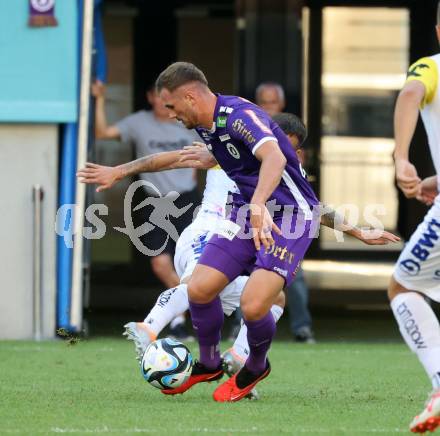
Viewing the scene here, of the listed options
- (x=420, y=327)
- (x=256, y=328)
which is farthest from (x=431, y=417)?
(x=256, y=328)

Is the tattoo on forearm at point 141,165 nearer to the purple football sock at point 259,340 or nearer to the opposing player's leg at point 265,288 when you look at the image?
the opposing player's leg at point 265,288

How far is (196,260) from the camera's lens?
8.53 meters

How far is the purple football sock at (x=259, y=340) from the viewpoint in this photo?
23.8 ft

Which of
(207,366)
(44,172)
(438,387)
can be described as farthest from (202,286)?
(44,172)

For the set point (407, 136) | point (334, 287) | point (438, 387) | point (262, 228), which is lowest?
point (334, 287)

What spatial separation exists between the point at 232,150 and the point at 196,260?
60.9 inches

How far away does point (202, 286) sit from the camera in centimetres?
726

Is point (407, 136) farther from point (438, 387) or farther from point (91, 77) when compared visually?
point (91, 77)

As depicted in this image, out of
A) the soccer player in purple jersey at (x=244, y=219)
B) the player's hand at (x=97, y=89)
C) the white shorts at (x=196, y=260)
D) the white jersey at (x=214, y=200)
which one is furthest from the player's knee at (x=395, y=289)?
the player's hand at (x=97, y=89)

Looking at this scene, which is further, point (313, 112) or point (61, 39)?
point (313, 112)

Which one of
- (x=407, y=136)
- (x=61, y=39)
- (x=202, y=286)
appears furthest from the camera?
(x=61, y=39)

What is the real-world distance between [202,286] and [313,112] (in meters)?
9.97

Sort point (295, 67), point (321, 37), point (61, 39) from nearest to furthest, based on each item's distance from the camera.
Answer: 1. point (61, 39)
2. point (295, 67)
3. point (321, 37)

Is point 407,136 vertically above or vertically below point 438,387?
above
